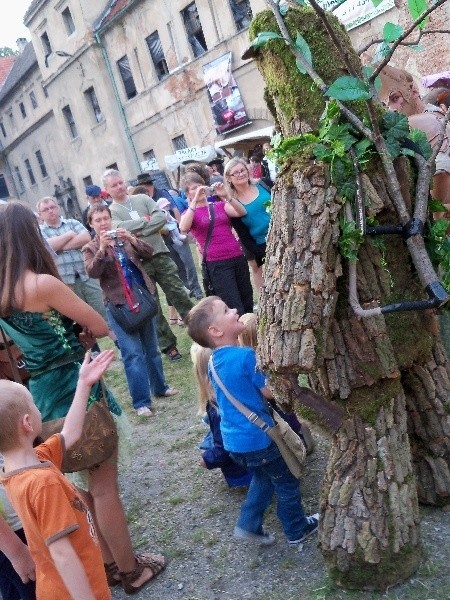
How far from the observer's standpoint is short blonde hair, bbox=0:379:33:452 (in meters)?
2.10

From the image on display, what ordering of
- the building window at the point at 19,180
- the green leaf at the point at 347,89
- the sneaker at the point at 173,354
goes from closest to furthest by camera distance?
the green leaf at the point at 347,89 < the sneaker at the point at 173,354 < the building window at the point at 19,180

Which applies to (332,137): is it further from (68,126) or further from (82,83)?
(68,126)

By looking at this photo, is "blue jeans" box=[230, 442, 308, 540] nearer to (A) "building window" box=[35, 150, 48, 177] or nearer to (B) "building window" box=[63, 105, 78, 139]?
(B) "building window" box=[63, 105, 78, 139]

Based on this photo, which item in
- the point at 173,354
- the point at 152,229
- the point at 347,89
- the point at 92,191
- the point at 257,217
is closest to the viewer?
the point at 347,89

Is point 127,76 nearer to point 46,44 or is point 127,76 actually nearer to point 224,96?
point 224,96

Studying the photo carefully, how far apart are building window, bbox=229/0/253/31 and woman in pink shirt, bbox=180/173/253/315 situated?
12.7 m

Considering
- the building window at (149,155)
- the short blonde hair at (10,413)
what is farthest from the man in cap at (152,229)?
the building window at (149,155)

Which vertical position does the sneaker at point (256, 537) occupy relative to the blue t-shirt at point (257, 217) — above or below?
below

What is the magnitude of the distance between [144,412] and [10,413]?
3003 millimetres

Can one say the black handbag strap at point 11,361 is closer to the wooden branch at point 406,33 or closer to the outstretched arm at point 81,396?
the outstretched arm at point 81,396

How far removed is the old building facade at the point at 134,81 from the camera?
17.2 metres

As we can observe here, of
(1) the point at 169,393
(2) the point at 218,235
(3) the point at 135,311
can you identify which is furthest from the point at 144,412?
(2) the point at 218,235

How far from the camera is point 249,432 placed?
111 inches

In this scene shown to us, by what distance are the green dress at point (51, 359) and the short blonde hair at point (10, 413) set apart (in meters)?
0.60
